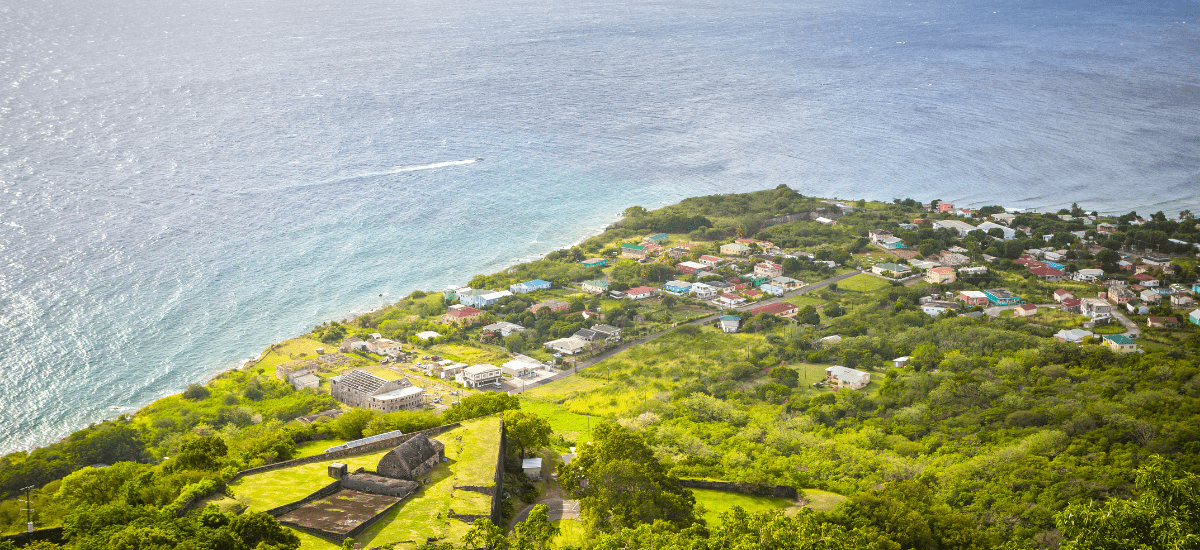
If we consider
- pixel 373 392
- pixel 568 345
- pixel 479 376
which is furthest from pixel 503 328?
pixel 373 392

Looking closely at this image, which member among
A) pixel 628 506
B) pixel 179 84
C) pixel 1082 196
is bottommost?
pixel 1082 196

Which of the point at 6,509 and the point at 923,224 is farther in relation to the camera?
the point at 923,224

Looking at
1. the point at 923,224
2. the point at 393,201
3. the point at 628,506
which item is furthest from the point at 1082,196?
the point at 628,506

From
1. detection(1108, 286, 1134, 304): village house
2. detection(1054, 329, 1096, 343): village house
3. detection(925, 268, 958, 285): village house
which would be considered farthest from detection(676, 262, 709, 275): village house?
detection(1108, 286, 1134, 304): village house

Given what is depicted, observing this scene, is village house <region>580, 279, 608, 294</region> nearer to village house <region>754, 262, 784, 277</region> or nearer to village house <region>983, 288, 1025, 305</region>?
village house <region>754, 262, 784, 277</region>

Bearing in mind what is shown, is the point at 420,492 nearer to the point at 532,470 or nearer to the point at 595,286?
the point at 532,470

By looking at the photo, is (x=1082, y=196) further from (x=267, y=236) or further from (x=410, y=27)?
(x=410, y=27)

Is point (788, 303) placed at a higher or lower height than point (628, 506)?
lower
